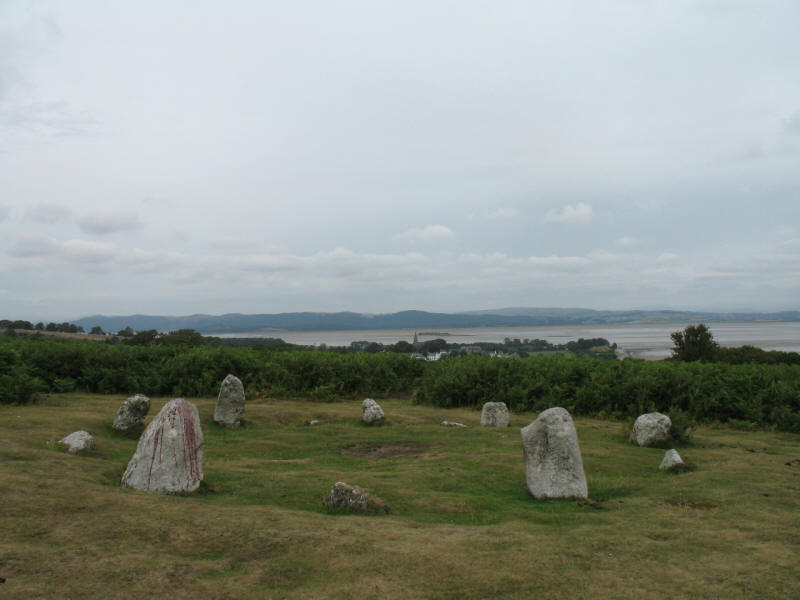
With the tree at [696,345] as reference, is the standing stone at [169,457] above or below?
below

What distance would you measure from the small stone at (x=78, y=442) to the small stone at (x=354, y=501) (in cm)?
503

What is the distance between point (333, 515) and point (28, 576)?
3162 millimetres

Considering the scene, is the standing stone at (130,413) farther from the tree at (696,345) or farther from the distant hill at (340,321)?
the distant hill at (340,321)

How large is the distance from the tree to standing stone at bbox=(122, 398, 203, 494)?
71.5 feet

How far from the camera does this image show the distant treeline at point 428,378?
1570 centimetres

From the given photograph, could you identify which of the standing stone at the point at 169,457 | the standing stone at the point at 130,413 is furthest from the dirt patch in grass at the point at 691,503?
the standing stone at the point at 130,413

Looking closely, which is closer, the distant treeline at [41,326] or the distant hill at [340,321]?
the distant treeline at [41,326]

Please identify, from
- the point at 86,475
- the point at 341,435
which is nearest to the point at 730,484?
the point at 341,435

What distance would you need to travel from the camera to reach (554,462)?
26.9 feet

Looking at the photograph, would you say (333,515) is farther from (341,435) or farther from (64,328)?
(64,328)

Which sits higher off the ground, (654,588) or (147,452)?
(147,452)

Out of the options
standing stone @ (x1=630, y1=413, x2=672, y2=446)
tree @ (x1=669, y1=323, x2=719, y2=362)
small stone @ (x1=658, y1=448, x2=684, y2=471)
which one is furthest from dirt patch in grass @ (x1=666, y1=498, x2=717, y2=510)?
tree @ (x1=669, y1=323, x2=719, y2=362)

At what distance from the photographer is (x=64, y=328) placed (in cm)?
4125

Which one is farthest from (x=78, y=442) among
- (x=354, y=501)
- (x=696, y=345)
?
(x=696, y=345)
